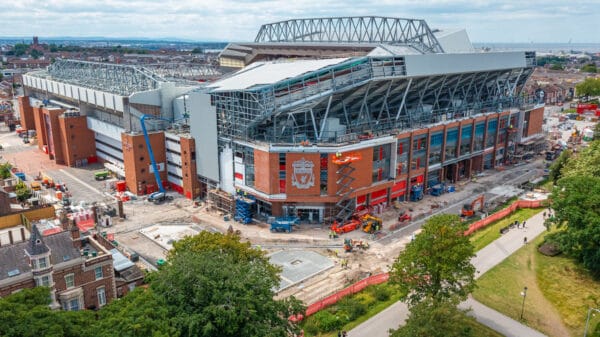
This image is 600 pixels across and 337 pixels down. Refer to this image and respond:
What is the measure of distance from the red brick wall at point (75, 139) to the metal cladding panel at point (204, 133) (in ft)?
108

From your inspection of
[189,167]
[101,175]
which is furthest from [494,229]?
[101,175]

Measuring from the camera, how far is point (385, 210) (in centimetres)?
6025

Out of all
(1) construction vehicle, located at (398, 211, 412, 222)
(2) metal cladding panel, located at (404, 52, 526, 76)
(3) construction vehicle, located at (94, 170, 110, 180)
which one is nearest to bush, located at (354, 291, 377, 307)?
(1) construction vehicle, located at (398, 211, 412, 222)

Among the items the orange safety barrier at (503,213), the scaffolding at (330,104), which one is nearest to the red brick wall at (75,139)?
the scaffolding at (330,104)

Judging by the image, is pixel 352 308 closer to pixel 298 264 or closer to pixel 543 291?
pixel 298 264

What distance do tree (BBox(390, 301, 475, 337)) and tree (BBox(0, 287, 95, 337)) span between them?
16686mm

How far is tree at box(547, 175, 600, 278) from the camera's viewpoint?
37.6 m

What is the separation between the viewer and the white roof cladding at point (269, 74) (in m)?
58.2

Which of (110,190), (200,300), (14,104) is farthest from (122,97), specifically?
(14,104)

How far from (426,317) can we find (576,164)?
39.7 m

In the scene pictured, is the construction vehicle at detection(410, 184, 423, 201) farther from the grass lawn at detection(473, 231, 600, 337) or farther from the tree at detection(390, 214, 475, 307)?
the tree at detection(390, 214, 475, 307)

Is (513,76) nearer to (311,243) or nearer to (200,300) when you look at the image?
(311,243)

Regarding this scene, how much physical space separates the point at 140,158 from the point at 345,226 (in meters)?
33.5

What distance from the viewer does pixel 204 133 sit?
6181cm
